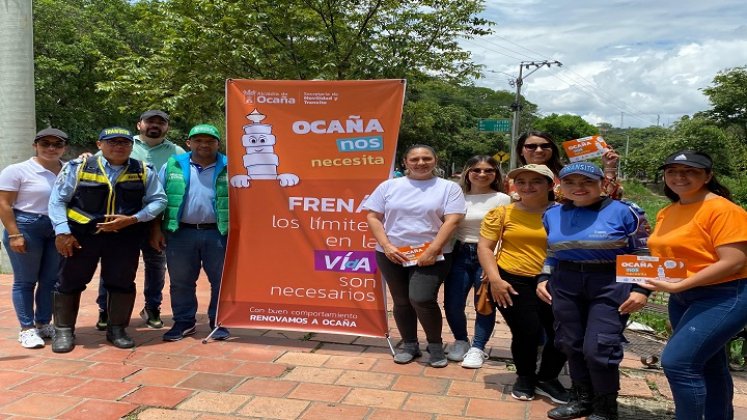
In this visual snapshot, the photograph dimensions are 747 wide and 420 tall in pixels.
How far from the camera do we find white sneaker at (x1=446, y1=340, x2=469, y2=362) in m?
4.27

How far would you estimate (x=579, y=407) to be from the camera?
329 centimetres

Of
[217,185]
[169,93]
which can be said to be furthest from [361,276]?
[169,93]

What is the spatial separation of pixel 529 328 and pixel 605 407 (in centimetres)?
62

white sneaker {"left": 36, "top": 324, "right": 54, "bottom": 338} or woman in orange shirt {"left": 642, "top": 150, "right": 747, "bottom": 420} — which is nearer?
woman in orange shirt {"left": 642, "top": 150, "right": 747, "bottom": 420}

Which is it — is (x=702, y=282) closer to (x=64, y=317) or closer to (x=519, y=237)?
(x=519, y=237)

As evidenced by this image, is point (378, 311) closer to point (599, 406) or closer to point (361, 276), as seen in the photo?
point (361, 276)

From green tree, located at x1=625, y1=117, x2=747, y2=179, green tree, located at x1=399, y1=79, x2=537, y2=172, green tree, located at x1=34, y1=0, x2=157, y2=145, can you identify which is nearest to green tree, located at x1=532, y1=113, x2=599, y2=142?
green tree, located at x1=399, y1=79, x2=537, y2=172

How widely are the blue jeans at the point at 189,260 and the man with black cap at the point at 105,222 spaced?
286 millimetres

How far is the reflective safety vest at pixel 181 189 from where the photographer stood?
4539 mm

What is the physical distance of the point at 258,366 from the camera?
4129 mm

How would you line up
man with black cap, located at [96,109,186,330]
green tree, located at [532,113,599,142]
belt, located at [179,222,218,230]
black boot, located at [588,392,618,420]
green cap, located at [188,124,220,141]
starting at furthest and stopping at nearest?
green tree, located at [532,113,599,142]
man with black cap, located at [96,109,186,330]
belt, located at [179,222,218,230]
green cap, located at [188,124,220,141]
black boot, located at [588,392,618,420]

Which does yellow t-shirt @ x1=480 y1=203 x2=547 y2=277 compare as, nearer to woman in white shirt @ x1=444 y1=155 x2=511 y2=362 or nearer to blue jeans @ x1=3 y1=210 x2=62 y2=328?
woman in white shirt @ x1=444 y1=155 x2=511 y2=362

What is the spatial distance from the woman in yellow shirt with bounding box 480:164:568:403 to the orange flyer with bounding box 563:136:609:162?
1.69ft

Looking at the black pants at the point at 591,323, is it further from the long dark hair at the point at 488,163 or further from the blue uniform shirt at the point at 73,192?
the blue uniform shirt at the point at 73,192
